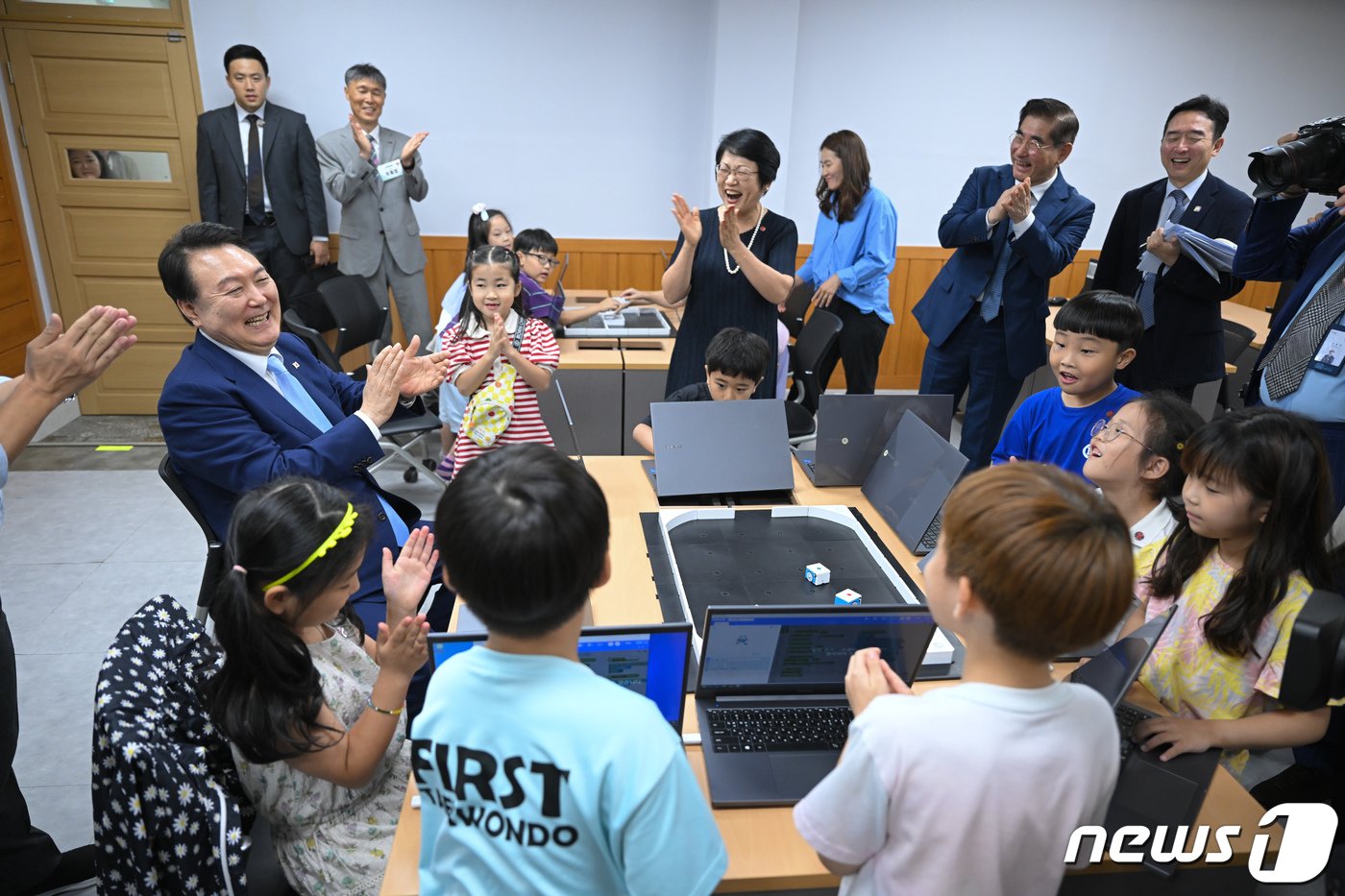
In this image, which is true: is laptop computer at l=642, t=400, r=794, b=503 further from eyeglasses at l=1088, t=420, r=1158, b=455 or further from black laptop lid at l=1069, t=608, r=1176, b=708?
black laptop lid at l=1069, t=608, r=1176, b=708

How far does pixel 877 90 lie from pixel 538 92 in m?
2.18

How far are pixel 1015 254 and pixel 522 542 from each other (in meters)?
2.87

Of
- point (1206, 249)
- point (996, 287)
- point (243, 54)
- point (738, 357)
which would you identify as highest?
point (243, 54)

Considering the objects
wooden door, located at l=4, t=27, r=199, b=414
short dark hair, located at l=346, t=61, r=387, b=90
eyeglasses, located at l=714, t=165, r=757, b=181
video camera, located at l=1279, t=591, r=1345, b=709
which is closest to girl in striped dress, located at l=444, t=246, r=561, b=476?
eyeglasses, located at l=714, t=165, r=757, b=181

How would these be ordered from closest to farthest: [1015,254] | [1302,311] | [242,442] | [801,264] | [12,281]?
[242,442]
[1302,311]
[1015,254]
[12,281]
[801,264]

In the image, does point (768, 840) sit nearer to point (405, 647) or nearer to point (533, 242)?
point (405, 647)

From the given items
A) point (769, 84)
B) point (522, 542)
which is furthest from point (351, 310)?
point (522, 542)

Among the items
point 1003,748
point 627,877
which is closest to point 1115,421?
point 1003,748

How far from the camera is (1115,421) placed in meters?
1.91

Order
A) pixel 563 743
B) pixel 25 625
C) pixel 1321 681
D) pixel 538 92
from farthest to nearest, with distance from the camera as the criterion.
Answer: pixel 538 92 → pixel 25 625 → pixel 1321 681 → pixel 563 743

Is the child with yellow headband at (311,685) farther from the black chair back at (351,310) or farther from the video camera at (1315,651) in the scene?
the black chair back at (351,310)

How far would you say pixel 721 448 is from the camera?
2.28 meters

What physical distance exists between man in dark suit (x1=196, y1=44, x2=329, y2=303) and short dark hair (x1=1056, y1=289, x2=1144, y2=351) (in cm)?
417

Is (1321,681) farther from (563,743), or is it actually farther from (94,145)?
(94,145)
